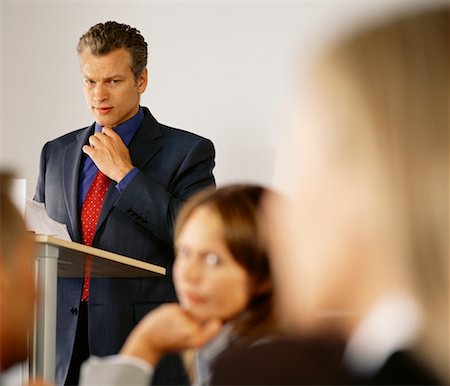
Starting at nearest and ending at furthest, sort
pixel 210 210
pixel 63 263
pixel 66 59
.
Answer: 1. pixel 210 210
2. pixel 63 263
3. pixel 66 59

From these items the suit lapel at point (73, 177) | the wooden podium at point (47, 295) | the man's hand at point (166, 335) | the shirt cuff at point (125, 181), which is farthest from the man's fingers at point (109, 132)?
the man's hand at point (166, 335)

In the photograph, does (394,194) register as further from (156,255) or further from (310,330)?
(156,255)

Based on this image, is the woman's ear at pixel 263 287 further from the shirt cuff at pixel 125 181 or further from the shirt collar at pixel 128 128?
the shirt collar at pixel 128 128

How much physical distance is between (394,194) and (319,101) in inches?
3.8

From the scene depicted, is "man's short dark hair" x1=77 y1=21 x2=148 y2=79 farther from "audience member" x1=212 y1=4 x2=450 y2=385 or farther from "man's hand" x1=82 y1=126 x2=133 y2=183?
"audience member" x1=212 y1=4 x2=450 y2=385

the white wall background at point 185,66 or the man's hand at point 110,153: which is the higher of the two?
the white wall background at point 185,66

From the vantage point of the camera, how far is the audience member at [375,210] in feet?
2.10

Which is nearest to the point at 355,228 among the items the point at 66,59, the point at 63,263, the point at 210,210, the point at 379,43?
the point at 379,43

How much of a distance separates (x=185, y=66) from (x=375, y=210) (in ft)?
11.8

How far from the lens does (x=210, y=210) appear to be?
45.3 inches

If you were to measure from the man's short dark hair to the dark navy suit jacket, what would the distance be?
0.23m

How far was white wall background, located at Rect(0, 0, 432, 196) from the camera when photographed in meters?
4.05

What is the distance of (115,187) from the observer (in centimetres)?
284

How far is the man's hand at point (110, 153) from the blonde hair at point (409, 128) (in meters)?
2.14
